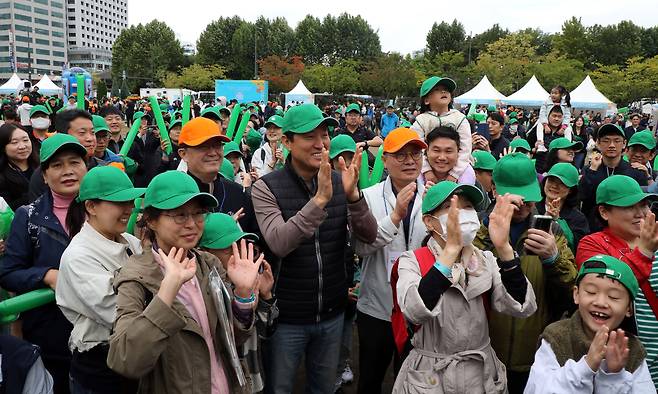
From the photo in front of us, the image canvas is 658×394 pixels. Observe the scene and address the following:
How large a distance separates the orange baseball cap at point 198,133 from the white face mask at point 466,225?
1.64 meters

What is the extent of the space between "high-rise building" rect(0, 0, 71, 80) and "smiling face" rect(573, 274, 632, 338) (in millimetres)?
126748

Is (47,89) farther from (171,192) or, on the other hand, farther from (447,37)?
(447,37)

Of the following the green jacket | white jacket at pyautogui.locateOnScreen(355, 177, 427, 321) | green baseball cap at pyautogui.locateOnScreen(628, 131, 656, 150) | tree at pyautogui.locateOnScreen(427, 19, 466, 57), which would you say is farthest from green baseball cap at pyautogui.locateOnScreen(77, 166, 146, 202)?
tree at pyautogui.locateOnScreen(427, 19, 466, 57)

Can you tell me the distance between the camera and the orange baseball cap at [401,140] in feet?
10.8

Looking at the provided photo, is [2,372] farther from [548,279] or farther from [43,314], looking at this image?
[548,279]

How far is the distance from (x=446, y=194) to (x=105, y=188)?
5.49 ft

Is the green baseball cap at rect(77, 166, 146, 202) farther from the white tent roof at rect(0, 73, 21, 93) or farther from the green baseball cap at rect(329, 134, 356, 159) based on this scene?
the white tent roof at rect(0, 73, 21, 93)

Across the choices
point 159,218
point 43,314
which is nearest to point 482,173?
point 159,218

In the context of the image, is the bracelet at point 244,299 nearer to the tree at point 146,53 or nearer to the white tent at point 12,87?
the white tent at point 12,87

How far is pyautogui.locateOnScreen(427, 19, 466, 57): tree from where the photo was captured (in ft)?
238

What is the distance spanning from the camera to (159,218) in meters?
2.26

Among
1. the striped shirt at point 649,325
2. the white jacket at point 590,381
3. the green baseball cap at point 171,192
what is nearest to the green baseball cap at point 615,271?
the white jacket at point 590,381

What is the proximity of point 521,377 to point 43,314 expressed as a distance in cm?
265

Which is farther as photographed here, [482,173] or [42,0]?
[42,0]
